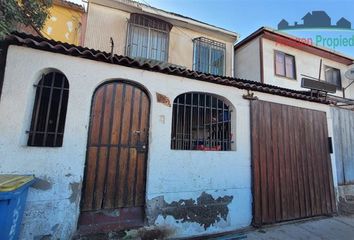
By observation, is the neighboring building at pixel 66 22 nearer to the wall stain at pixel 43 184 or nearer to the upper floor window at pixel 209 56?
the upper floor window at pixel 209 56

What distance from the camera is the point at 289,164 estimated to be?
5.63m

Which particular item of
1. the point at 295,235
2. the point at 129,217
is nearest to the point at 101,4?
the point at 129,217

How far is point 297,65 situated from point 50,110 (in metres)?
11.8

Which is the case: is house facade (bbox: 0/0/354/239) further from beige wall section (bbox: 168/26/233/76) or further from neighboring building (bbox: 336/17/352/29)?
neighboring building (bbox: 336/17/352/29)

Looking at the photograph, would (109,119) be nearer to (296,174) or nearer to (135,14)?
(296,174)

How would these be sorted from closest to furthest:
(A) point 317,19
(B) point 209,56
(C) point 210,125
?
(C) point 210,125
(B) point 209,56
(A) point 317,19

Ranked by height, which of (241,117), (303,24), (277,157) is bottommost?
(277,157)

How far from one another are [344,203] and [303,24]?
449 inches

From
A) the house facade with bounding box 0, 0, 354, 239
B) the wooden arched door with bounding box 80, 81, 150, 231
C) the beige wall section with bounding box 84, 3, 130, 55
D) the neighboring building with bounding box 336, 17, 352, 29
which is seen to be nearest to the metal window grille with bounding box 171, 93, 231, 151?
the house facade with bounding box 0, 0, 354, 239

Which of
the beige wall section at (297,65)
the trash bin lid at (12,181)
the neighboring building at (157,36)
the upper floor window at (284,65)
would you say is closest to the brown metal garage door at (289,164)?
the beige wall section at (297,65)

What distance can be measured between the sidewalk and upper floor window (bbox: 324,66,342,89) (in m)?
9.50

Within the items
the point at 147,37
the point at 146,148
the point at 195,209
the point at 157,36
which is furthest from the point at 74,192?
the point at 157,36

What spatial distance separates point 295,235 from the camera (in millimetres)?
4539

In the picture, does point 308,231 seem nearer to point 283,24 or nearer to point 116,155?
point 116,155
